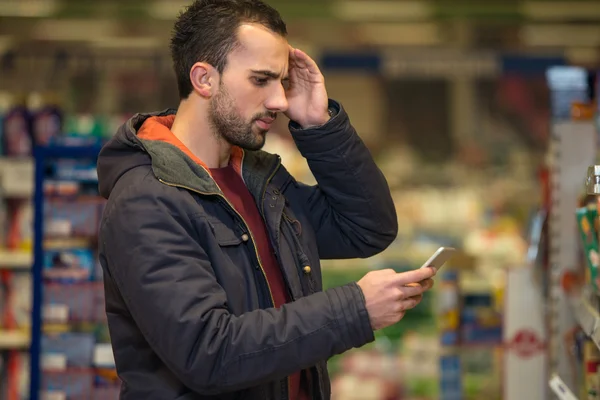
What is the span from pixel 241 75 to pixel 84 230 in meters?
2.08

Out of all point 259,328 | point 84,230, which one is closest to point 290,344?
point 259,328

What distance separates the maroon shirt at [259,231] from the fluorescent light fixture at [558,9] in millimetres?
6129

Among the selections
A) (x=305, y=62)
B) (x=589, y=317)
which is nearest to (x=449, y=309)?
(x=589, y=317)

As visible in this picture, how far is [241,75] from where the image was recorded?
7.37ft

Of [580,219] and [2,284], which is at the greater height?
[580,219]

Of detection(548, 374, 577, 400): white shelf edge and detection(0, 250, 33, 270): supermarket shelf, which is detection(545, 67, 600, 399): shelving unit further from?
detection(0, 250, 33, 270): supermarket shelf

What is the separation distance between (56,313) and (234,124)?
2178mm

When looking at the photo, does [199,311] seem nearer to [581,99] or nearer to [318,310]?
[318,310]

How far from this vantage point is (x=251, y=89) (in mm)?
2250

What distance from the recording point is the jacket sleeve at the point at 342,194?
8.05ft

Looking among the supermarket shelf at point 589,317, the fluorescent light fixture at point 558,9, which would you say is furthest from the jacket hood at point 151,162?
the fluorescent light fixture at point 558,9

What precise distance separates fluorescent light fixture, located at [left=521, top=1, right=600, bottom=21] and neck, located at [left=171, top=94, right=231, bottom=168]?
6161 millimetres

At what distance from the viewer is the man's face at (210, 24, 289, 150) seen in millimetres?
2244

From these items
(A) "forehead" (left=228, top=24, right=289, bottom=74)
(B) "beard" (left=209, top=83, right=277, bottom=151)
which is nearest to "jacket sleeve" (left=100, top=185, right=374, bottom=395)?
(B) "beard" (left=209, top=83, right=277, bottom=151)
